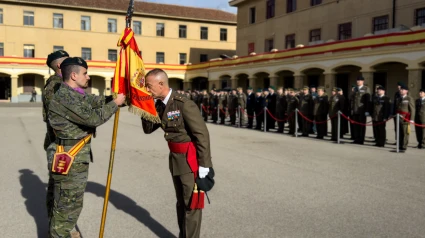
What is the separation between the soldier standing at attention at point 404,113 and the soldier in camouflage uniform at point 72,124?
943cm

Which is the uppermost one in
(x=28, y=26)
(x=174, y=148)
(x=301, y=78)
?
(x=28, y=26)

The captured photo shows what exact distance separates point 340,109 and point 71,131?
11165 mm

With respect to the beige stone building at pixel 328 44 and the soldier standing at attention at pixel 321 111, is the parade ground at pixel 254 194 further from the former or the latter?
the beige stone building at pixel 328 44

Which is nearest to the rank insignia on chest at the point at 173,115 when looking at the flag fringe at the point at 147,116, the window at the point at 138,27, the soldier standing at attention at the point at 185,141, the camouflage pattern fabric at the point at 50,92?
the soldier standing at attention at the point at 185,141

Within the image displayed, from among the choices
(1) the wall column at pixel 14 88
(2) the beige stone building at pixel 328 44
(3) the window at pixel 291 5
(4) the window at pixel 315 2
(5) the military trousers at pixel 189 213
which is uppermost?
(3) the window at pixel 291 5

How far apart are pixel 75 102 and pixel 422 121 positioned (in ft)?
35.6

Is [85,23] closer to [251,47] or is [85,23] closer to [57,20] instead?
[57,20]

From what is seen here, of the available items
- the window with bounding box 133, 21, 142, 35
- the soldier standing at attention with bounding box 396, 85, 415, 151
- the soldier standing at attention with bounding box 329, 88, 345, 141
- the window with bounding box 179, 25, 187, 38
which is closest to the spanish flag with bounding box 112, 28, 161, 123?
the soldier standing at attention with bounding box 396, 85, 415, 151

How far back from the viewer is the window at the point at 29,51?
45406 mm

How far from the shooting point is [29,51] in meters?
45.6

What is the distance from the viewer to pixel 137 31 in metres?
50.0

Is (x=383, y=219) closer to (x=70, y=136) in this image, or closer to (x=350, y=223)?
(x=350, y=223)

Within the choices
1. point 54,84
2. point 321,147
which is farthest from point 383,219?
point 321,147

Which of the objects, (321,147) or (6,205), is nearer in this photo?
(6,205)
